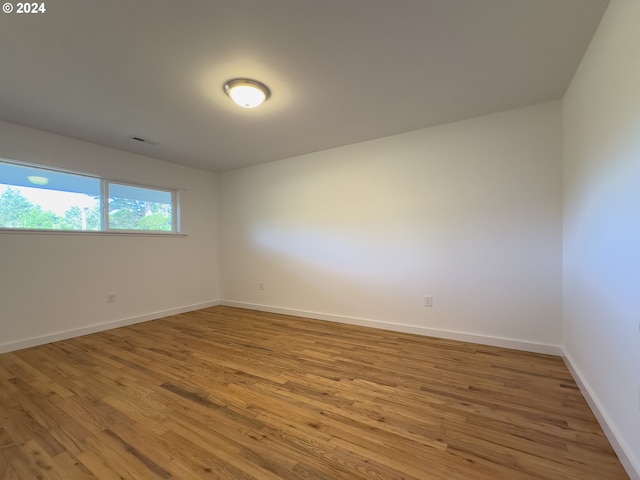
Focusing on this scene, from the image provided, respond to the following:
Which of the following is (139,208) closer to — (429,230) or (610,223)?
(429,230)

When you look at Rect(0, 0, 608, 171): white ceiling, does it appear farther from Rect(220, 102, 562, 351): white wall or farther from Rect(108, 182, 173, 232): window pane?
Rect(108, 182, 173, 232): window pane

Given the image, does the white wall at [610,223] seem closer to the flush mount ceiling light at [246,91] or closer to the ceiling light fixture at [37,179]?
the flush mount ceiling light at [246,91]

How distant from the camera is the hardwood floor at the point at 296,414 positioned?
1.30 meters

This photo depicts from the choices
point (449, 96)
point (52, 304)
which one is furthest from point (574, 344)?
point (52, 304)

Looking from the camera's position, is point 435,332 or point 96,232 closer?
A: point 435,332

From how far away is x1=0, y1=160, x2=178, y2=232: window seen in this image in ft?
9.55

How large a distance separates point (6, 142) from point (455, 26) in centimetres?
430

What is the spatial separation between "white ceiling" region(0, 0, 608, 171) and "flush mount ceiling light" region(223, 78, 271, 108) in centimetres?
6

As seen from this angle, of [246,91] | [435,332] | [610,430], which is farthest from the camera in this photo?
[435,332]

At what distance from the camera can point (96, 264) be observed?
3.46 metres

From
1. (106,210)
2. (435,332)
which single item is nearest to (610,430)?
(435,332)

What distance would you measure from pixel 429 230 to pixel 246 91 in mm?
2357

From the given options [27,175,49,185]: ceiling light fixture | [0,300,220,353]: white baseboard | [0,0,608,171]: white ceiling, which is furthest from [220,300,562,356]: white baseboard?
[27,175,49,185]: ceiling light fixture

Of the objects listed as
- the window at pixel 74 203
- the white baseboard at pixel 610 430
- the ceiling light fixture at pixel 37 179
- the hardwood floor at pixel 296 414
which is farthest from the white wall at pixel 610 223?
the ceiling light fixture at pixel 37 179
